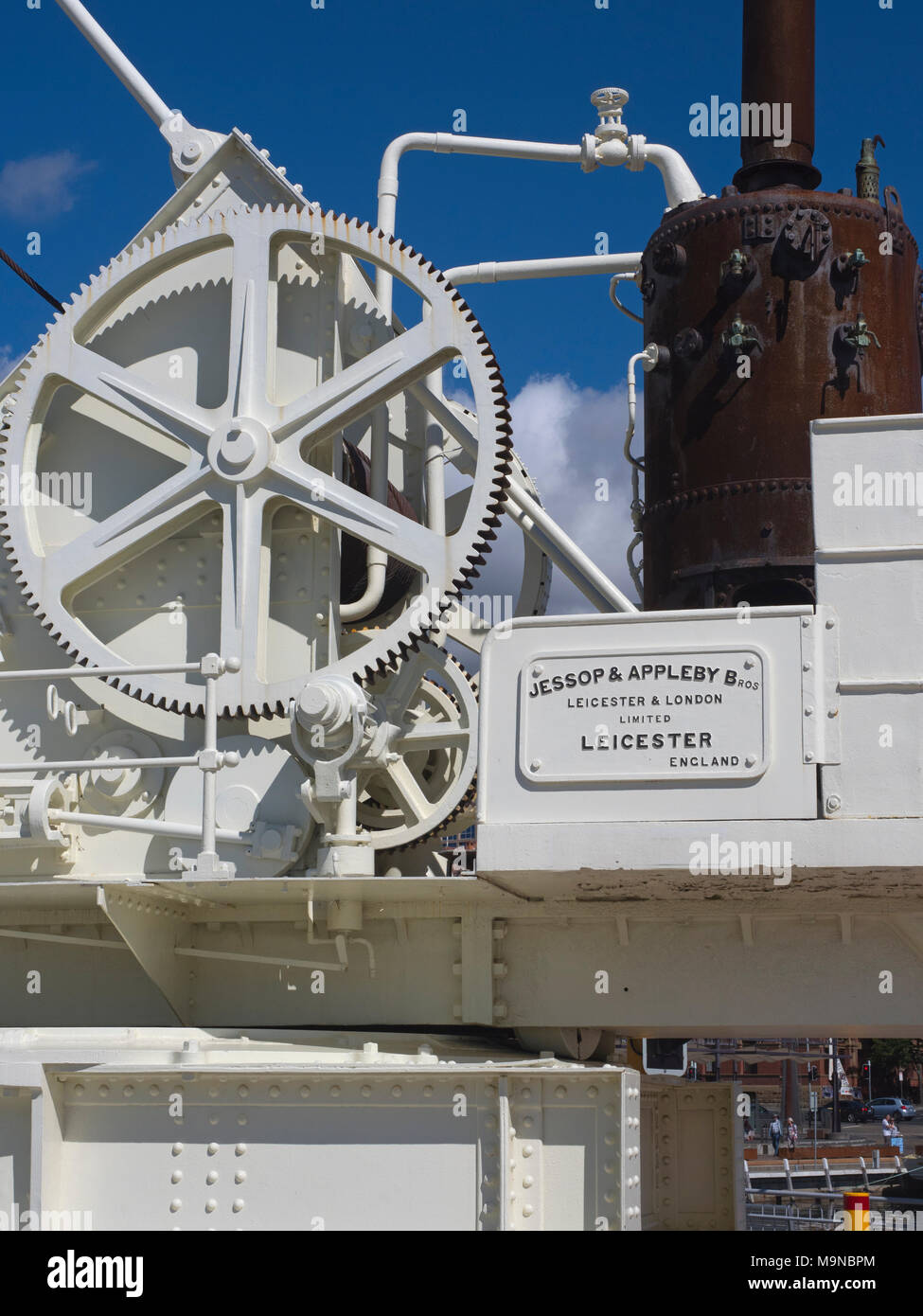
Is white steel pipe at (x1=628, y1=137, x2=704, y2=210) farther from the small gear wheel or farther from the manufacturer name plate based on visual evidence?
the manufacturer name plate

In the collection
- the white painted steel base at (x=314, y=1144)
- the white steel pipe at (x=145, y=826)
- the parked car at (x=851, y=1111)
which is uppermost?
the white steel pipe at (x=145, y=826)

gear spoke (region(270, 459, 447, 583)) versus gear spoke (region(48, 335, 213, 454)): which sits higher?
gear spoke (region(48, 335, 213, 454))

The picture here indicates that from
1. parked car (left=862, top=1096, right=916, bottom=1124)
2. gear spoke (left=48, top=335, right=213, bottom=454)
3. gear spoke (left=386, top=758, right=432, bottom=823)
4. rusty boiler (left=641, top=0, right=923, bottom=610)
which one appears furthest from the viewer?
parked car (left=862, top=1096, right=916, bottom=1124)

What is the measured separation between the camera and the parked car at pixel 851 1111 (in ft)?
143

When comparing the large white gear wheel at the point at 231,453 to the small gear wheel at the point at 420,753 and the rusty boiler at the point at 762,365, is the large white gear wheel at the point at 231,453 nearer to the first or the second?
the small gear wheel at the point at 420,753

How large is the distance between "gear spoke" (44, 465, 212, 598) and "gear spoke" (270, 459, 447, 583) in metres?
0.50

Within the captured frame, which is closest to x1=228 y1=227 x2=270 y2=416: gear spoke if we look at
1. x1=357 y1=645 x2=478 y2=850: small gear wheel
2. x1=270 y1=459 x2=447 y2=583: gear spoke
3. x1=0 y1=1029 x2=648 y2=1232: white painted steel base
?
x1=270 y1=459 x2=447 y2=583: gear spoke

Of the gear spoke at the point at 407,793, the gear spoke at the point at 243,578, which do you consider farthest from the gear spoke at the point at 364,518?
the gear spoke at the point at 407,793

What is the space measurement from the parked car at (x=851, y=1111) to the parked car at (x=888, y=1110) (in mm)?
105

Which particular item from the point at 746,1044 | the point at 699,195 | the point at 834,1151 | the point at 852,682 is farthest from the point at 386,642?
the point at 746,1044

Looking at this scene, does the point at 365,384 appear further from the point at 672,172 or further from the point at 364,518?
the point at 672,172

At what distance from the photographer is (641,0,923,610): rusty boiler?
9.23m

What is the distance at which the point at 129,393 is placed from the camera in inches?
351

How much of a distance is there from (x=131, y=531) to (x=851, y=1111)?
41241 millimetres
